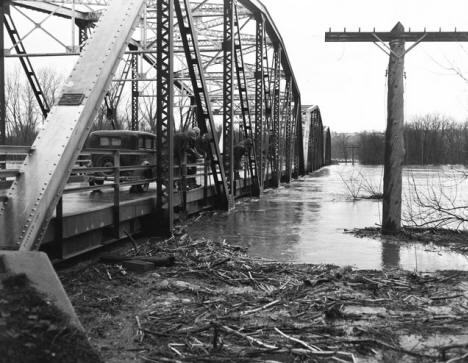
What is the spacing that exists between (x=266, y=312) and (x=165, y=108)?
5.75 m

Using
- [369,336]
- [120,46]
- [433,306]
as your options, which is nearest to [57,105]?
[120,46]

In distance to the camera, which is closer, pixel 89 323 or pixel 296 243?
pixel 89 323

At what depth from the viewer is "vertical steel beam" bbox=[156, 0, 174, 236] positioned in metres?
9.97

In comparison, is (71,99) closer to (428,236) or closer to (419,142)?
(428,236)

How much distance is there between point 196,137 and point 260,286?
8198 mm

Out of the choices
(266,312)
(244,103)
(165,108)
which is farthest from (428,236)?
(244,103)

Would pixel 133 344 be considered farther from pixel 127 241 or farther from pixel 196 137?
pixel 196 137

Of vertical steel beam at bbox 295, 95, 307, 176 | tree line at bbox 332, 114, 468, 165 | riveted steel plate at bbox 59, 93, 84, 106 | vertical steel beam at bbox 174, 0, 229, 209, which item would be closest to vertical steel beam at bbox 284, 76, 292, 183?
vertical steel beam at bbox 295, 95, 307, 176

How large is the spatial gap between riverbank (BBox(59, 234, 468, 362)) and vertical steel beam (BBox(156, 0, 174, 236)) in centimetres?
252

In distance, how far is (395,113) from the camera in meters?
10.8

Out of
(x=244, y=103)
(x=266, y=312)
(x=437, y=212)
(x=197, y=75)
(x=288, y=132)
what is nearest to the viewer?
(x=266, y=312)

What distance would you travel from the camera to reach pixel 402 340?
449 centimetres

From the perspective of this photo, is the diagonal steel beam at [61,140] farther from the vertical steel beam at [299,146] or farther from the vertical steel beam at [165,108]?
the vertical steel beam at [299,146]

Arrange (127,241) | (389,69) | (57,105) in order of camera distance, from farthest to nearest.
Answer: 1. (389,69)
2. (127,241)
3. (57,105)
